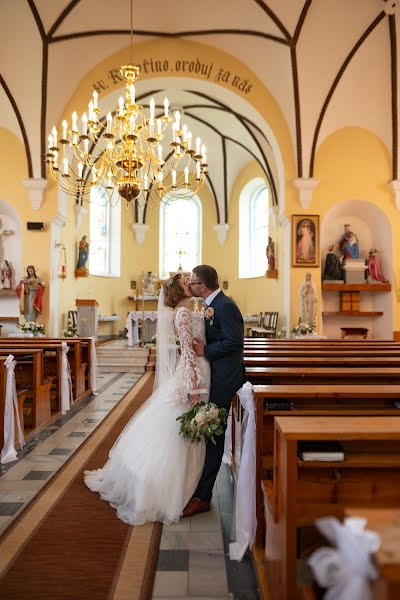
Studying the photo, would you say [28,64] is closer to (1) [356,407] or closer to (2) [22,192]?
(2) [22,192]

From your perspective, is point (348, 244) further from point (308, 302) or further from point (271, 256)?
point (271, 256)

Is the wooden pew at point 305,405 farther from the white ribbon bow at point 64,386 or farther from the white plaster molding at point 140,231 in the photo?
the white plaster molding at point 140,231

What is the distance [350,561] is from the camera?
4.28 ft

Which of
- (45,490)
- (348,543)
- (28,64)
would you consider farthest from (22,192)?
(348,543)

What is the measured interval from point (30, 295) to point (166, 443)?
984cm

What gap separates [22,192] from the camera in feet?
43.1

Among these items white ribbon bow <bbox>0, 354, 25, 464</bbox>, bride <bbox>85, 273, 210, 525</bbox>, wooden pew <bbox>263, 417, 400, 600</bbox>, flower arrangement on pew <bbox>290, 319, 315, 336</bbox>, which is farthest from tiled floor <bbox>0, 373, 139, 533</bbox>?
flower arrangement on pew <bbox>290, 319, 315, 336</bbox>

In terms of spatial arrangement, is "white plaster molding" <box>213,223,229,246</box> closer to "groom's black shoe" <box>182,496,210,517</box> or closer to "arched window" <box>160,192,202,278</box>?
"arched window" <box>160,192,202,278</box>

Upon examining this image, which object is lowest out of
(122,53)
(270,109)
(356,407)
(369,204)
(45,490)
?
(45,490)

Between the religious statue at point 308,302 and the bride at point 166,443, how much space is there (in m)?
9.31

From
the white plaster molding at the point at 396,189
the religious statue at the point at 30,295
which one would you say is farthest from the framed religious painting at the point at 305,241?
the religious statue at the point at 30,295

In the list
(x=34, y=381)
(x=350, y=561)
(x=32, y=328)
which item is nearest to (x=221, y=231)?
(x=32, y=328)

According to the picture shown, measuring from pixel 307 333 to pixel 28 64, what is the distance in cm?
974

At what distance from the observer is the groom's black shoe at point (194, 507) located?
3.71m
